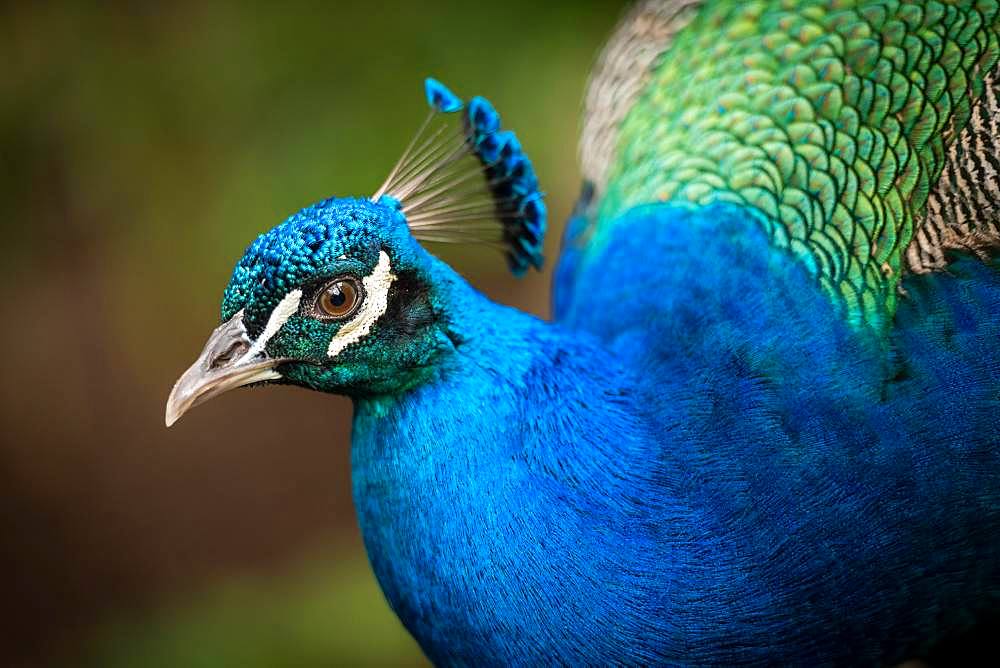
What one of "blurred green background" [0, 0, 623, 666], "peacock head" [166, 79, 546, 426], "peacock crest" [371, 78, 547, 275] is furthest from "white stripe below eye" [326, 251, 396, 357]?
"blurred green background" [0, 0, 623, 666]

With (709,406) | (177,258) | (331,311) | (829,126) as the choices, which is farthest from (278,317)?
(177,258)

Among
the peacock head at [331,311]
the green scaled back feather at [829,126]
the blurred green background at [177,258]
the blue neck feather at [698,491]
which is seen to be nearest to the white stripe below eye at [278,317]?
the peacock head at [331,311]

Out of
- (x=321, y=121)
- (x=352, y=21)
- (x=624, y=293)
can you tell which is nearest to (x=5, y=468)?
(x=321, y=121)

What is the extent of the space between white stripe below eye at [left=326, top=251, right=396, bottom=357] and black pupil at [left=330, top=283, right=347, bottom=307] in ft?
0.09

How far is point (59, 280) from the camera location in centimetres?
353

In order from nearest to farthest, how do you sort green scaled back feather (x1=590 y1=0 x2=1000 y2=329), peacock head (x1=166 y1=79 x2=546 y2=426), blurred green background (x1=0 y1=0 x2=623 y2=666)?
peacock head (x1=166 y1=79 x2=546 y2=426) → green scaled back feather (x1=590 y1=0 x2=1000 y2=329) → blurred green background (x1=0 y1=0 x2=623 y2=666)

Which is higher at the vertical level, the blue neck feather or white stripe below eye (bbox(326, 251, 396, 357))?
white stripe below eye (bbox(326, 251, 396, 357))

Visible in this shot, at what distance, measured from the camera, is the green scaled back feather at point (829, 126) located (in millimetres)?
1540

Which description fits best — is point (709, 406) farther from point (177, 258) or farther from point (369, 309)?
point (177, 258)

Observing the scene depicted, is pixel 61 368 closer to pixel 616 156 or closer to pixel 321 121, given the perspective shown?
pixel 321 121

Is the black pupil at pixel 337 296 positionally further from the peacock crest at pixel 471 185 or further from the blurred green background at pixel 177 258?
the blurred green background at pixel 177 258

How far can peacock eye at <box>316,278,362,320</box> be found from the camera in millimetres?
1412

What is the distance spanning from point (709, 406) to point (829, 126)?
1.69 ft

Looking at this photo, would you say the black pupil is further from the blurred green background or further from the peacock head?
the blurred green background
